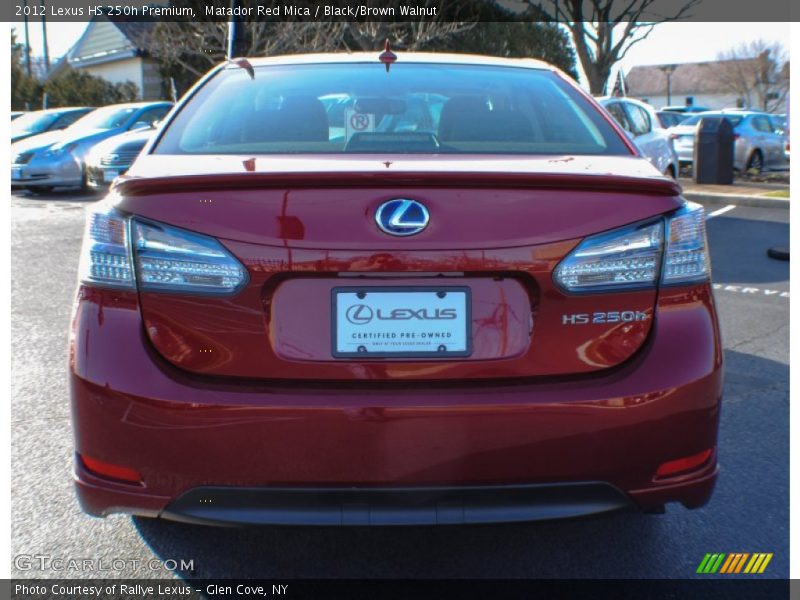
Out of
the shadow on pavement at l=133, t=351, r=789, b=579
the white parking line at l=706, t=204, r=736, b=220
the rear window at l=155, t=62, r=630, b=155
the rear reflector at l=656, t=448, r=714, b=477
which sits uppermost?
the rear window at l=155, t=62, r=630, b=155

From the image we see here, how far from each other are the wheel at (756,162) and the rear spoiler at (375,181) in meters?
18.1

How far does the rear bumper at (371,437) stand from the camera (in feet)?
7.40

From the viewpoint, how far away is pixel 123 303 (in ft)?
7.69

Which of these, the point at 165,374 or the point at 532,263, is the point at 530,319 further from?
the point at 165,374

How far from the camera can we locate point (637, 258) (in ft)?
7.80

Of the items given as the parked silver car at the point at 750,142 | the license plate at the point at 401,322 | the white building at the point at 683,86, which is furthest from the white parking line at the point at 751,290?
the white building at the point at 683,86

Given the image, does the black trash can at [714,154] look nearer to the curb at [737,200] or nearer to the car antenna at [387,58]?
the curb at [737,200]

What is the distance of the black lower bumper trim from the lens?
229cm

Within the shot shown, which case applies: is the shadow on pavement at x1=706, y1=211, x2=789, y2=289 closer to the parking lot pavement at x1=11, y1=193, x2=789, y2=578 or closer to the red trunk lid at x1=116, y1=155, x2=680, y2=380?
the parking lot pavement at x1=11, y1=193, x2=789, y2=578

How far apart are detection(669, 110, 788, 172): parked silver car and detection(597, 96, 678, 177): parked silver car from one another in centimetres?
835

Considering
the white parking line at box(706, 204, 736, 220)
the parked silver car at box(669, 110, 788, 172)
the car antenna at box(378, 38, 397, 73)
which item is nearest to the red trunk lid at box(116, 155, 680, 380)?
the car antenna at box(378, 38, 397, 73)

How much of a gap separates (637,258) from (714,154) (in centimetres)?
1437

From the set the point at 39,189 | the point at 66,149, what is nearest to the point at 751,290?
the point at 66,149

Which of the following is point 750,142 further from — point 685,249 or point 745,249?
point 685,249
